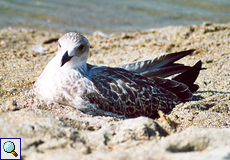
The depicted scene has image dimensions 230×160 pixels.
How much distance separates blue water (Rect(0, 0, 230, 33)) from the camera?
31.9 ft

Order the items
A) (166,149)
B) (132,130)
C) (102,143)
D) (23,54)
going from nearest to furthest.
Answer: (166,149), (102,143), (132,130), (23,54)

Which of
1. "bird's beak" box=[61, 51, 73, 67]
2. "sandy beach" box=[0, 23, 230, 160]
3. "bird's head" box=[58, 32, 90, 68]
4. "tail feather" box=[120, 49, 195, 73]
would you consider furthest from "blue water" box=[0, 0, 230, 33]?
"bird's beak" box=[61, 51, 73, 67]

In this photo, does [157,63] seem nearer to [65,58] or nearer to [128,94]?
[128,94]

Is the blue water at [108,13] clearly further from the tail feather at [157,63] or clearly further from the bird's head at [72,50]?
the bird's head at [72,50]

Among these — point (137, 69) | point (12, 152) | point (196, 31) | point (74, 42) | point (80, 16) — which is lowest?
point (12, 152)

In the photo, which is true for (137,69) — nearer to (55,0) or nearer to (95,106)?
(95,106)

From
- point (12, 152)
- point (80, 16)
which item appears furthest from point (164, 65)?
point (80, 16)

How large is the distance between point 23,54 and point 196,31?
456cm

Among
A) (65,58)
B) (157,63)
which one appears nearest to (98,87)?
(65,58)

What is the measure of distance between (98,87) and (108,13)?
738cm

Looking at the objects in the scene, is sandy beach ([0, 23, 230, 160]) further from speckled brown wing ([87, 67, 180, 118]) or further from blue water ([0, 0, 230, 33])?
blue water ([0, 0, 230, 33])

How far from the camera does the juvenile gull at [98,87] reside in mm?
3822

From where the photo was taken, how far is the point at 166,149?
2303mm

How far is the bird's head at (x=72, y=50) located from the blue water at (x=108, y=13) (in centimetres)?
534
